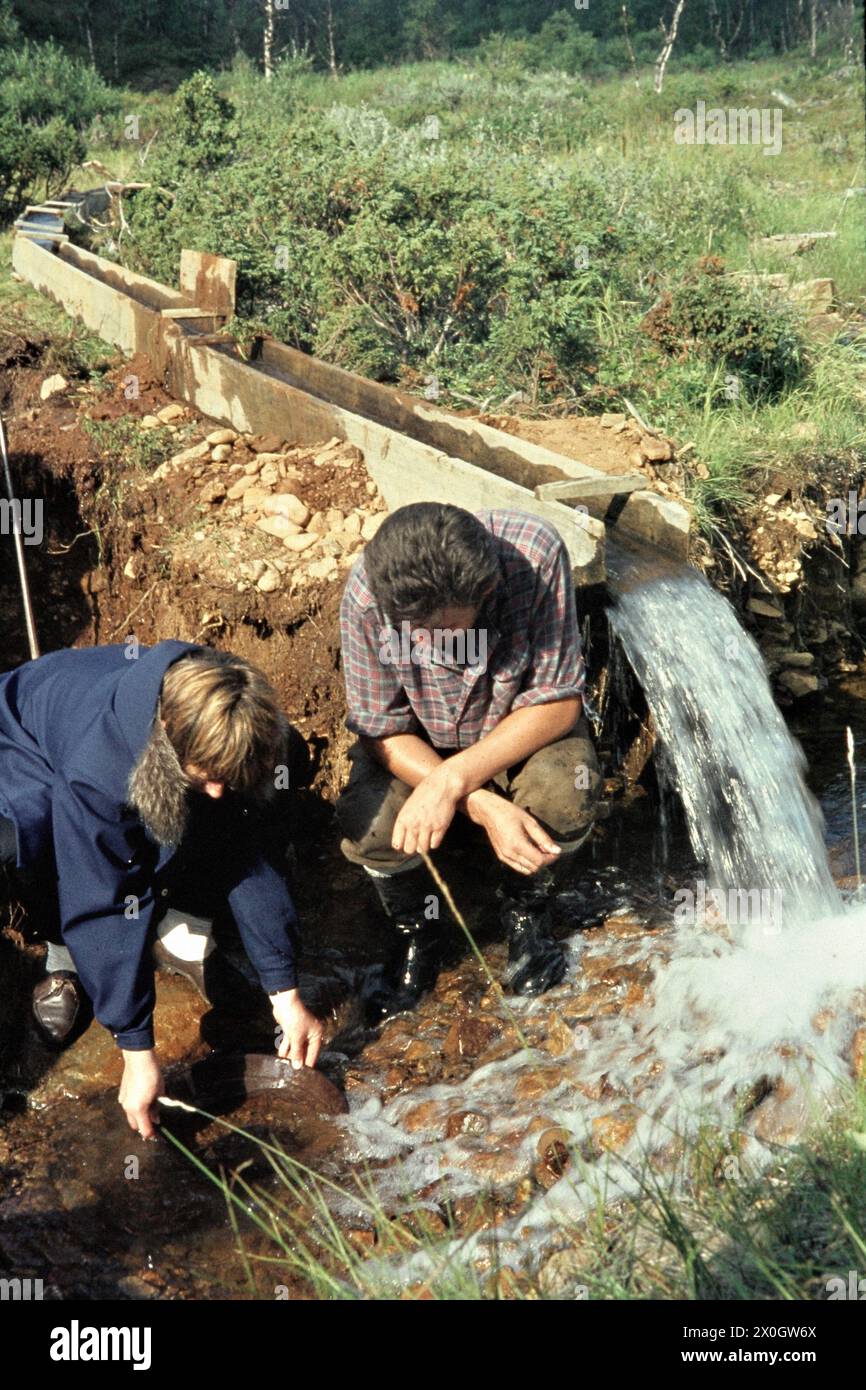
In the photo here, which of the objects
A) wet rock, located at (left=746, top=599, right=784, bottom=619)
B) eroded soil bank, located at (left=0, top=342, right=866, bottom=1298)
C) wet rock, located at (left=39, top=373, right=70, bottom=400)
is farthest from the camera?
wet rock, located at (left=39, top=373, right=70, bottom=400)

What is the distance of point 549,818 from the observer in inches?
150

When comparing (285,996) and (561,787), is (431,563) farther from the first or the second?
(285,996)

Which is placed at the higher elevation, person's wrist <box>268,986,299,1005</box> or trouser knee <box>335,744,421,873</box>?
trouser knee <box>335,744,421,873</box>

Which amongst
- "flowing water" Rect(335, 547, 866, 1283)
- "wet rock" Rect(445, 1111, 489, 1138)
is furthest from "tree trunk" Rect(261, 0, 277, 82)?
"wet rock" Rect(445, 1111, 489, 1138)

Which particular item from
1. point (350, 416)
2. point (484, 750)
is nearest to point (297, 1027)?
point (484, 750)

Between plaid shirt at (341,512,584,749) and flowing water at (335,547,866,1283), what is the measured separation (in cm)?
92

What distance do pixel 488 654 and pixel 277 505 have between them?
206 centimetres

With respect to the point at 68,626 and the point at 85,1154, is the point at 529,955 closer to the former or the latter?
the point at 85,1154

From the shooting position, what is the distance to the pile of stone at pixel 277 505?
5.11 m

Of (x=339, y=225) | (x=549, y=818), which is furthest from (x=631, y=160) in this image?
(x=549, y=818)

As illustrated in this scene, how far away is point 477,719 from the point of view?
3.82m

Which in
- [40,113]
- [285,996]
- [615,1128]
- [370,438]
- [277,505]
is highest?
[40,113]

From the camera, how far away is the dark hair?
3152 millimetres

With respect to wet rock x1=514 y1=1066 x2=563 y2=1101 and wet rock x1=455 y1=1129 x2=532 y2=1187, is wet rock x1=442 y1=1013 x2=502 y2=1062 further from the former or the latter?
wet rock x1=455 y1=1129 x2=532 y2=1187
